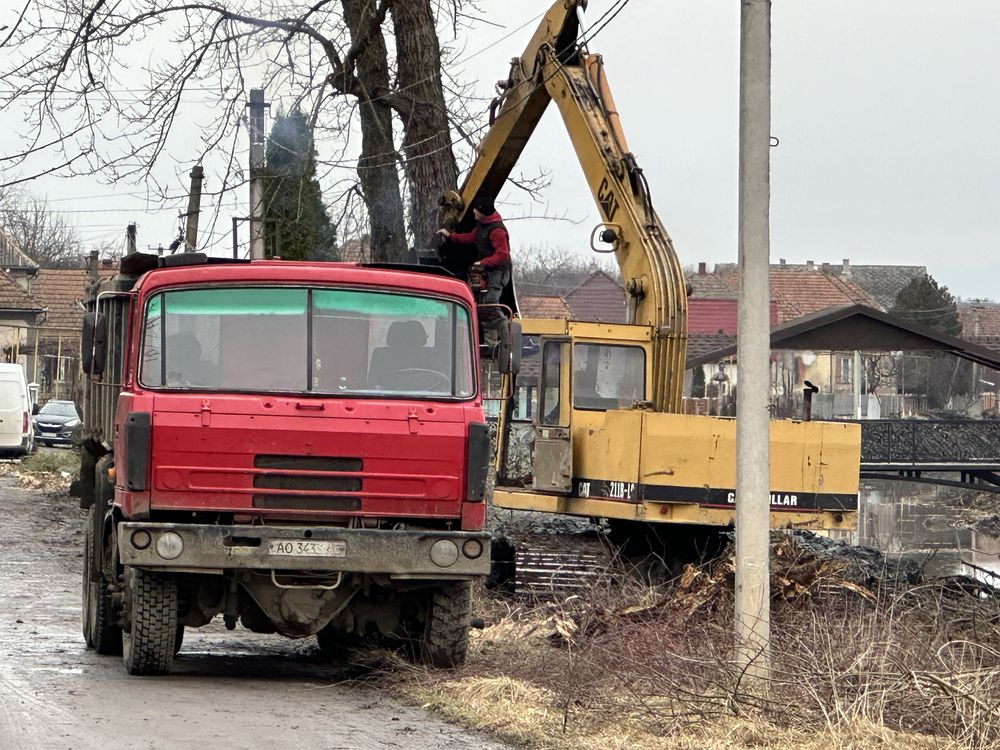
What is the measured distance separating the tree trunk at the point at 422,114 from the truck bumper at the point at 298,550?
10.4 m

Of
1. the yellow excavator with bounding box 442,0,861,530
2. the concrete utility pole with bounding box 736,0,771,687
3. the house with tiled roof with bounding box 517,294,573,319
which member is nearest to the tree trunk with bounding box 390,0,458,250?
the yellow excavator with bounding box 442,0,861,530

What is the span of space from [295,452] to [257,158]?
12055 millimetres

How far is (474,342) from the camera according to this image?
10.4 metres

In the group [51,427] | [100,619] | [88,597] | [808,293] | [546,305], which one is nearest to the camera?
[100,619]

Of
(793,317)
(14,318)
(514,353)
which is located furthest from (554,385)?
(793,317)

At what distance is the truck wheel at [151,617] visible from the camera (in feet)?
32.4

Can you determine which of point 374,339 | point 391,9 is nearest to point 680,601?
point 374,339

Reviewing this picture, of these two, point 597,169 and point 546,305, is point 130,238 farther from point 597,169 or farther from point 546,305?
point 546,305

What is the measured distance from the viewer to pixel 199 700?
9.13 meters

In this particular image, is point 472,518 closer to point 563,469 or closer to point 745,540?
point 745,540

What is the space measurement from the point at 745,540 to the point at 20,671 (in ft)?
15.7

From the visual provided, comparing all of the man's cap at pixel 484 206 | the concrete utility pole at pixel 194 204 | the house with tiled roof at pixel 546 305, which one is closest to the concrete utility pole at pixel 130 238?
the concrete utility pole at pixel 194 204

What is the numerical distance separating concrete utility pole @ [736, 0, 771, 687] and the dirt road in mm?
1671

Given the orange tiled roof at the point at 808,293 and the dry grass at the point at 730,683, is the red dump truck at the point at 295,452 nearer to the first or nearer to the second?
the dry grass at the point at 730,683
